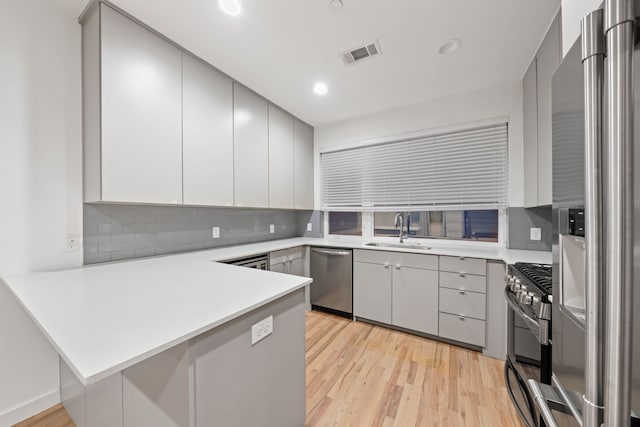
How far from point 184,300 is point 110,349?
357 millimetres

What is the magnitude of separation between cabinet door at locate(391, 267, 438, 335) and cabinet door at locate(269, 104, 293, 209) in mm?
1578

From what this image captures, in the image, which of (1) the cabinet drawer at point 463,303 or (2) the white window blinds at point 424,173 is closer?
(1) the cabinet drawer at point 463,303

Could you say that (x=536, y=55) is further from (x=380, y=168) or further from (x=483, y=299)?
(x=483, y=299)

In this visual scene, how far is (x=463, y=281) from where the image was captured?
223cm

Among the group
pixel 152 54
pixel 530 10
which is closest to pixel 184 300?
pixel 152 54

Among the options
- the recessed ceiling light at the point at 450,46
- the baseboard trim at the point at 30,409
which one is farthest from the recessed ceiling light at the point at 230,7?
the baseboard trim at the point at 30,409

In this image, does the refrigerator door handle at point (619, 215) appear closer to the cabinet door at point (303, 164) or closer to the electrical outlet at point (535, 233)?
the electrical outlet at point (535, 233)

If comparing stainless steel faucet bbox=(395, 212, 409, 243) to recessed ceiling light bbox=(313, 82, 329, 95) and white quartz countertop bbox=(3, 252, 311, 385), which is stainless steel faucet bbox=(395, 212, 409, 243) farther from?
white quartz countertop bbox=(3, 252, 311, 385)

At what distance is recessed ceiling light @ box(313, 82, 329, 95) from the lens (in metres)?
2.50

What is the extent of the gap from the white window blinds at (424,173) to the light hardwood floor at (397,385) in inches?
59.5

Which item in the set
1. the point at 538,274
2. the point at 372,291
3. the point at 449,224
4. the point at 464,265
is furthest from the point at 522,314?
the point at 449,224

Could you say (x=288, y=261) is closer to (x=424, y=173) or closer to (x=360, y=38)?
(x=424, y=173)

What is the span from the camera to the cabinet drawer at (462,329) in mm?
2158

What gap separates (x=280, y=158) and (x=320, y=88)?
94 centimetres
